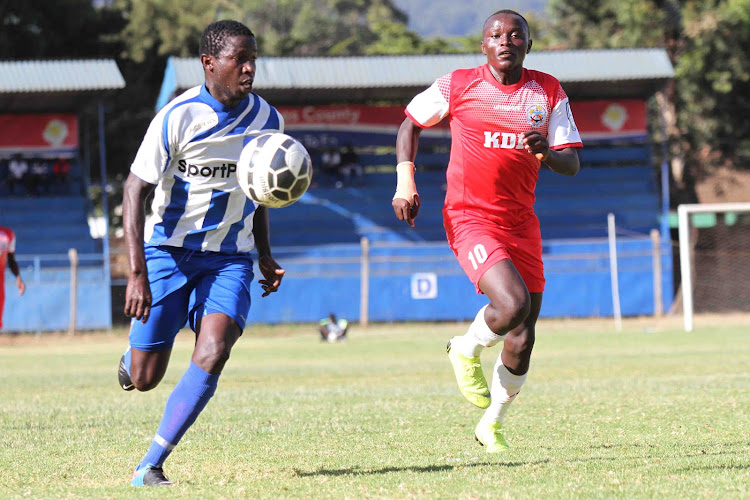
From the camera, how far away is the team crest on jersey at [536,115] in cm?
680

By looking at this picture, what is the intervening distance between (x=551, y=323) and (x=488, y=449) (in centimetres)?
2333

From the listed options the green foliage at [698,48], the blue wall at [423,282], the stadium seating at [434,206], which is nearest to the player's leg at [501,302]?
the blue wall at [423,282]

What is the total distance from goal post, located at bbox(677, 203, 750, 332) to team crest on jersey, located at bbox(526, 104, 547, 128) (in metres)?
24.8

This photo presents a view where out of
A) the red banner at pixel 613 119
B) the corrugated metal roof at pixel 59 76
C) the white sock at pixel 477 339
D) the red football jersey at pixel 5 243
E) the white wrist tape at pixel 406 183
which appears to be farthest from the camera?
the red banner at pixel 613 119

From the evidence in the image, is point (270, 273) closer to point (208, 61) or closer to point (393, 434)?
point (208, 61)

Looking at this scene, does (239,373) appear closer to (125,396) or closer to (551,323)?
(125,396)

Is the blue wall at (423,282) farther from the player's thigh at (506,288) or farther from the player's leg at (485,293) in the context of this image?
the player's thigh at (506,288)

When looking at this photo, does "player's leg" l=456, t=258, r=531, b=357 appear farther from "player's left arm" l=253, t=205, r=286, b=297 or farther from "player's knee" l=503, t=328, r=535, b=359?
"player's left arm" l=253, t=205, r=286, b=297

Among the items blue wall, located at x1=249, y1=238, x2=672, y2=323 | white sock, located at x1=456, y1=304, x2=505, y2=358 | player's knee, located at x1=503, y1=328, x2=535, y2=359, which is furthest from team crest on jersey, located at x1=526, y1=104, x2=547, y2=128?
blue wall, located at x1=249, y1=238, x2=672, y2=323

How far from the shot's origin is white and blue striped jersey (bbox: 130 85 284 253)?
579cm

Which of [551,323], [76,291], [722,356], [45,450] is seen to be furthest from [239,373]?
[551,323]

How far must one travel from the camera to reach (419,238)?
3177cm

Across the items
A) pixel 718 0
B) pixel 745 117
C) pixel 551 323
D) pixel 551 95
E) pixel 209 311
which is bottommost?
pixel 551 323

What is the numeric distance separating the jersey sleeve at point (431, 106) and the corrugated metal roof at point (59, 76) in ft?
79.1
